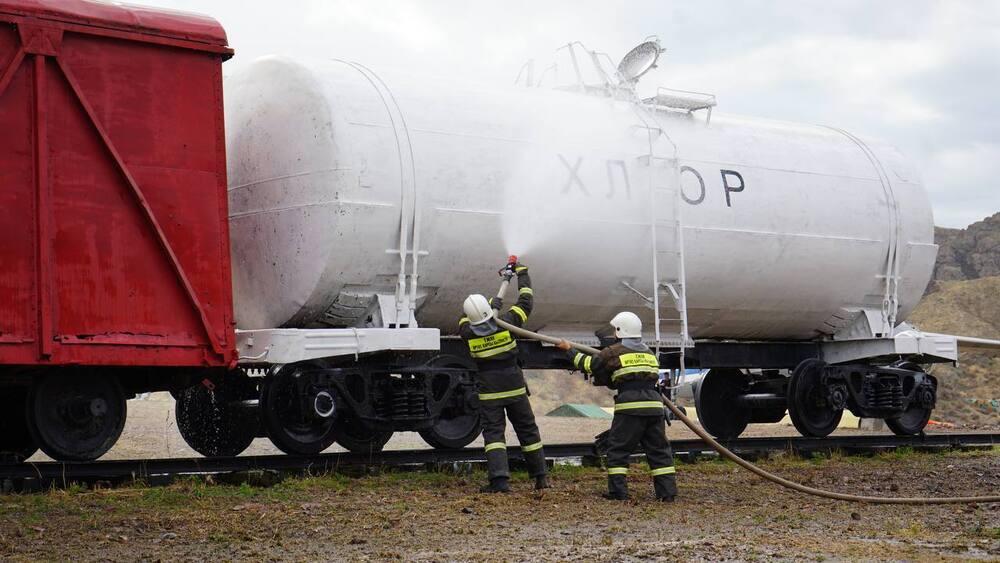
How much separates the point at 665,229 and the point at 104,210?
5.59 m

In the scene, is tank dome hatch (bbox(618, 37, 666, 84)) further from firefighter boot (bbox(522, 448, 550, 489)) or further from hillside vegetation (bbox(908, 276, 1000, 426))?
hillside vegetation (bbox(908, 276, 1000, 426))

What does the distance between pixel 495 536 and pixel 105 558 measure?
2.27 metres

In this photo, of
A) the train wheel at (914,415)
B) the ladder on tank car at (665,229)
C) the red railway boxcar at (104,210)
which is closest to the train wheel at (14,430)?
the red railway boxcar at (104,210)

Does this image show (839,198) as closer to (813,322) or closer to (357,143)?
(813,322)

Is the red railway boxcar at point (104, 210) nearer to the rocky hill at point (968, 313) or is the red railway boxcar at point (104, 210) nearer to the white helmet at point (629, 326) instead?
the white helmet at point (629, 326)

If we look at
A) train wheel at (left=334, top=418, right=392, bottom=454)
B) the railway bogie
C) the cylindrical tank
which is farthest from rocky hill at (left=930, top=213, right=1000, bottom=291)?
train wheel at (left=334, top=418, right=392, bottom=454)

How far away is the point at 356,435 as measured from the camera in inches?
452

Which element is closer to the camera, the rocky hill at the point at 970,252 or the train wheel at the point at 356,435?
the train wheel at the point at 356,435

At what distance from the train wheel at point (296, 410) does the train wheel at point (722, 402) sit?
593 centimetres

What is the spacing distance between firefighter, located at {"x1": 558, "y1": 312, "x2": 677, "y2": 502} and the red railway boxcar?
120 inches

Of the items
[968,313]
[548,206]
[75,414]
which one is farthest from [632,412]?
[968,313]

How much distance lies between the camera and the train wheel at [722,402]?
50.0 ft

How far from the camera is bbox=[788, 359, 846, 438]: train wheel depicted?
14.0m

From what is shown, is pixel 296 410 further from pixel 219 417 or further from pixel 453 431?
pixel 219 417
